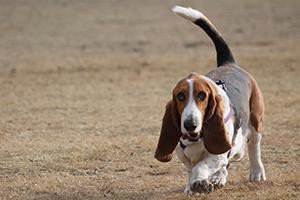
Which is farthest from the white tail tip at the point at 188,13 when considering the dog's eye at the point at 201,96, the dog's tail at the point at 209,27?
the dog's eye at the point at 201,96

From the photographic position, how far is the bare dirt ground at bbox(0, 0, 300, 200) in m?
7.55

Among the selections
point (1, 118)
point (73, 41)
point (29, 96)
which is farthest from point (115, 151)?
point (73, 41)

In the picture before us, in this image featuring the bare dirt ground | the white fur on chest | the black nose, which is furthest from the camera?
the bare dirt ground

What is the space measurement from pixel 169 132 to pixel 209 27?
1.81 m

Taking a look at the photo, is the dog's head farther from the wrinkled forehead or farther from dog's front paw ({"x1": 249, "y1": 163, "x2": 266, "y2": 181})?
dog's front paw ({"x1": 249, "y1": 163, "x2": 266, "y2": 181})

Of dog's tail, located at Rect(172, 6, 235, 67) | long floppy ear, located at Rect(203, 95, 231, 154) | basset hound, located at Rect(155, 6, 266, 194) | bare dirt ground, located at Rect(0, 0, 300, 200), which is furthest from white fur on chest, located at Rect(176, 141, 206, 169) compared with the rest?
dog's tail, located at Rect(172, 6, 235, 67)

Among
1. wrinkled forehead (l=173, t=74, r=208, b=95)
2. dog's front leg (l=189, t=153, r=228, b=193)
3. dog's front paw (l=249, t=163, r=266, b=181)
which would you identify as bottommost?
dog's front paw (l=249, t=163, r=266, b=181)

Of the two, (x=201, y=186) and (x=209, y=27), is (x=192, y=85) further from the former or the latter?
(x=209, y=27)

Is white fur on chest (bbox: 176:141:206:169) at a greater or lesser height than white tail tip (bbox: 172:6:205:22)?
lesser

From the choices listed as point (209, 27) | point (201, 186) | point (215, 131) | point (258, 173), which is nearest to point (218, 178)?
point (201, 186)

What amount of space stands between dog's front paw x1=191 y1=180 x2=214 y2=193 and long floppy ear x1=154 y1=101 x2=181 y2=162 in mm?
365

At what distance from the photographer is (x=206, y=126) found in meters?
6.22

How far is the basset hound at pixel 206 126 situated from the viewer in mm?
6055

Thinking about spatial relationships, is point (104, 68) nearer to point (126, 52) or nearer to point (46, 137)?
point (126, 52)
